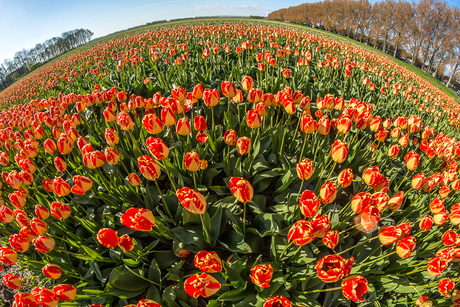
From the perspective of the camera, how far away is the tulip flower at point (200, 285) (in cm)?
146

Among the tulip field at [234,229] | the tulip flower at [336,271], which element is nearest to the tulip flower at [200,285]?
the tulip field at [234,229]

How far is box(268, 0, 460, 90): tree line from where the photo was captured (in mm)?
32625

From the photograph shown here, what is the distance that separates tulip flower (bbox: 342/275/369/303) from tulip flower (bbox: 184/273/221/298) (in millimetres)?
922

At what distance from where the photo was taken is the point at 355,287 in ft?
4.92

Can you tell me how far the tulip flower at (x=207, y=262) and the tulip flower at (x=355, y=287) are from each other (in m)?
0.91

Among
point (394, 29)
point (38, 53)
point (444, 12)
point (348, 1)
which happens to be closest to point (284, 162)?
point (444, 12)

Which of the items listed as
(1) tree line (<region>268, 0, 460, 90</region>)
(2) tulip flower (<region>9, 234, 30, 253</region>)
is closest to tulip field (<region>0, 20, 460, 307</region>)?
(2) tulip flower (<region>9, 234, 30, 253</region>)

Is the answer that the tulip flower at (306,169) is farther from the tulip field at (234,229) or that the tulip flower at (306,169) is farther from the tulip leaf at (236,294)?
the tulip leaf at (236,294)

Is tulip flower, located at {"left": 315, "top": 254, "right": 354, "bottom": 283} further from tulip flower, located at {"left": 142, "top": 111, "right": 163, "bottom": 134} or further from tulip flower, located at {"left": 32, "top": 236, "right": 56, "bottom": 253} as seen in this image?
tulip flower, located at {"left": 32, "top": 236, "right": 56, "bottom": 253}

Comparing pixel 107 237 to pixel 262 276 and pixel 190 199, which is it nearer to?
pixel 190 199

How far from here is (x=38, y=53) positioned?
108 metres

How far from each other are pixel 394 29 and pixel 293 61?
2007 inches

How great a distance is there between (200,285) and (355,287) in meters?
1.07

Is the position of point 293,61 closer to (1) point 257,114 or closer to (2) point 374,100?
(2) point 374,100
